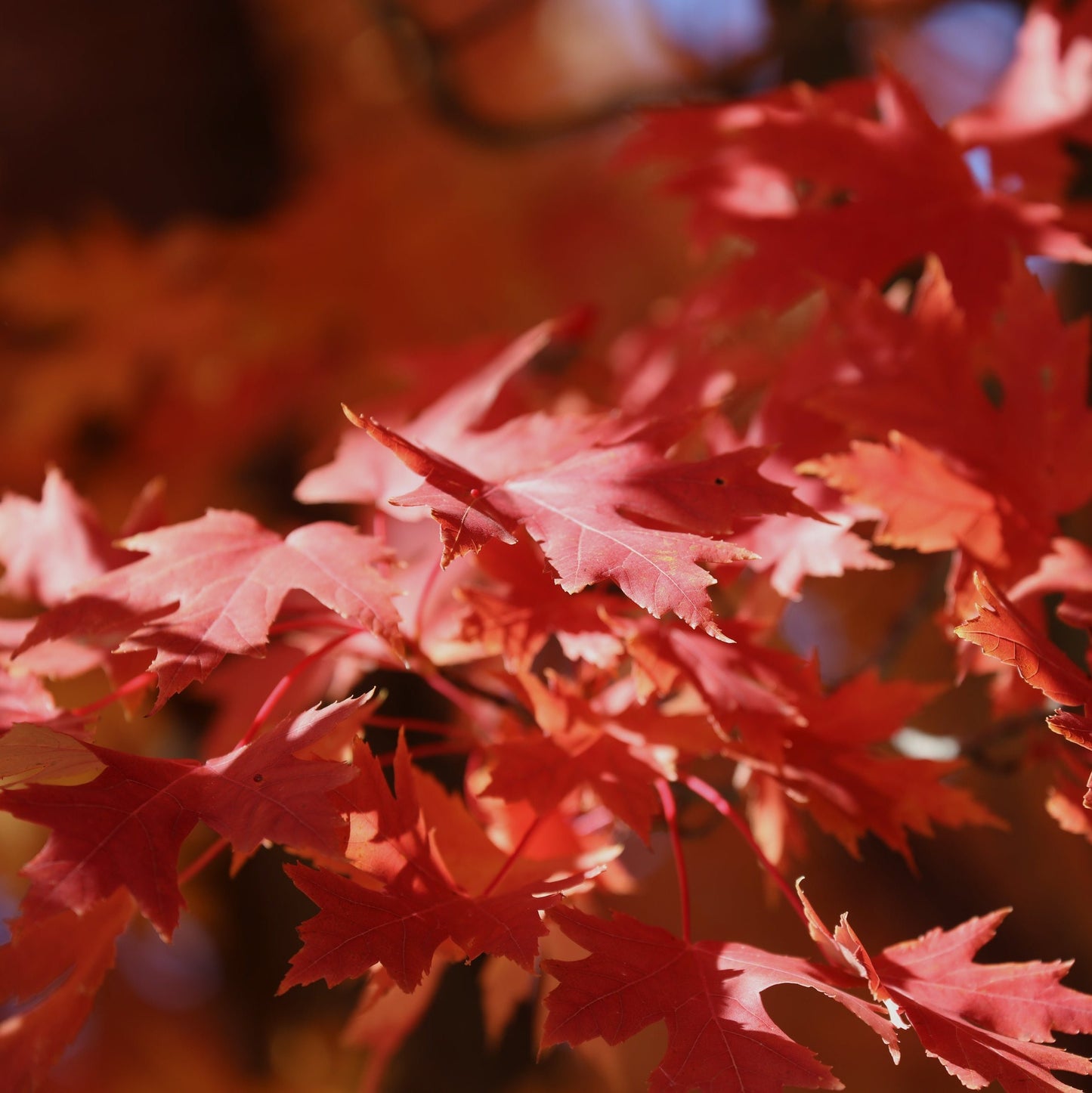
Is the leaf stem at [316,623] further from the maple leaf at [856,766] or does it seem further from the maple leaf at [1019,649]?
the maple leaf at [1019,649]

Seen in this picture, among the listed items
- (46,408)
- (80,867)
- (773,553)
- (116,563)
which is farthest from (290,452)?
(80,867)

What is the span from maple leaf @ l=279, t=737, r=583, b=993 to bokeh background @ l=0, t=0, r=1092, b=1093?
85 centimetres

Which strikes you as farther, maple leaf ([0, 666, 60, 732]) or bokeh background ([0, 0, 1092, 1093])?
bokeh background ([0, 0, 1092, 1093])

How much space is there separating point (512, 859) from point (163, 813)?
0.73 ft

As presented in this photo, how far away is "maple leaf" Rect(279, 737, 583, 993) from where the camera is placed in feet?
1.65

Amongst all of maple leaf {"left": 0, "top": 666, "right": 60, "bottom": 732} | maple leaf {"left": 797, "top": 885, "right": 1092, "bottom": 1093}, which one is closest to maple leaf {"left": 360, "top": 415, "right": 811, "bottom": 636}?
maple leaf {"left": 797, "top": 885, "right": 1092, "bottom": 1093}

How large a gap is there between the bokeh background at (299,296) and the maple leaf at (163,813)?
92 cm

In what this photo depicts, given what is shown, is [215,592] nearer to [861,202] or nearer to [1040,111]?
[861,202]

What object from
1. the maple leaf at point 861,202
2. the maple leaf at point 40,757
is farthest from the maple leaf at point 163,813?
the maple leaf at point 861,202

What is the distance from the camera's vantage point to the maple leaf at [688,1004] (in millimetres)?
507

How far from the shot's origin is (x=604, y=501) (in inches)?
24.0

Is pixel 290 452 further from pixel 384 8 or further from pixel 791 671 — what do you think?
pixel 791 671

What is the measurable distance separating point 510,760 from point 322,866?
137 millimetres

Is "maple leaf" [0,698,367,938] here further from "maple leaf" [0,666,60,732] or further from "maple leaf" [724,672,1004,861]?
"maple leaf" [724,672,1004,861]
